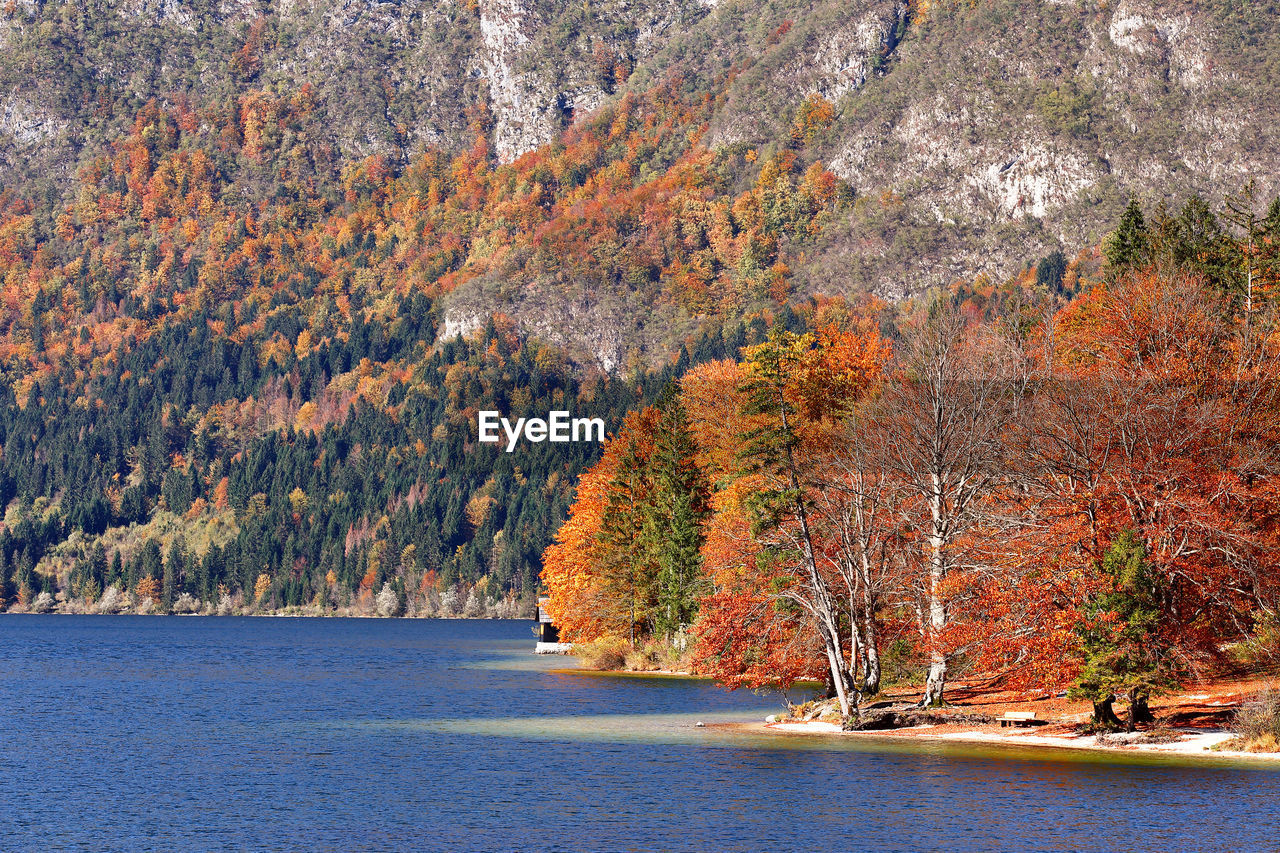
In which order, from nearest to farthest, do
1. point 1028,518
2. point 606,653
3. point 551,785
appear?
point 551,785 → point 1028,518 → point 606,653

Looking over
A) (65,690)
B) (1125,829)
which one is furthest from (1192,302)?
(65,690)

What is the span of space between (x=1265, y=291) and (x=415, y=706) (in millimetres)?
49323

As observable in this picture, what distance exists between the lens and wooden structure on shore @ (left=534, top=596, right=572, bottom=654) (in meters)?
125

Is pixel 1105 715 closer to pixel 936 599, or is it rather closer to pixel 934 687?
pixel 936 599

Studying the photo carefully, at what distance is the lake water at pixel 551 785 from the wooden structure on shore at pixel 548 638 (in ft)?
158

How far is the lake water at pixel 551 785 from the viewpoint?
115 feet

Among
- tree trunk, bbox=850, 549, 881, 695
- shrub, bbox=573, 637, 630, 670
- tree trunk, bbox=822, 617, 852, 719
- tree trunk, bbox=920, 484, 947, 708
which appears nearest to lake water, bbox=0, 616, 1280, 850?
tree trunk, bbox=822, 617, 852, 719

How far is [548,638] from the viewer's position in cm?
12675

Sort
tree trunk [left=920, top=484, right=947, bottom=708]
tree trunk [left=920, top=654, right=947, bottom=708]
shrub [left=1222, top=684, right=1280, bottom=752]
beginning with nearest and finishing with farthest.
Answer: shrub [left=1222, top=684, right=1280, bottom=752]
tree trunk [left=920, top=484, right=947, bottom=708]
tree trunk [left=920, top=654, right=947, bottom=708]

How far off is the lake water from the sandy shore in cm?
199

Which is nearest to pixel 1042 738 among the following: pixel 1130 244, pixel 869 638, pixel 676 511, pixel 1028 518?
pixel 1028 518

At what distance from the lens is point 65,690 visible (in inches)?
3349

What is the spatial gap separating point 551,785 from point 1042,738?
57.4ft

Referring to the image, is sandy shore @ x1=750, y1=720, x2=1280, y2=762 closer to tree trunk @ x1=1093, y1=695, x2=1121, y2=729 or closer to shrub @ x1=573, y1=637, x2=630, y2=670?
tree trunk @ x1=1093, y1=695, x2=1121, y2=729
